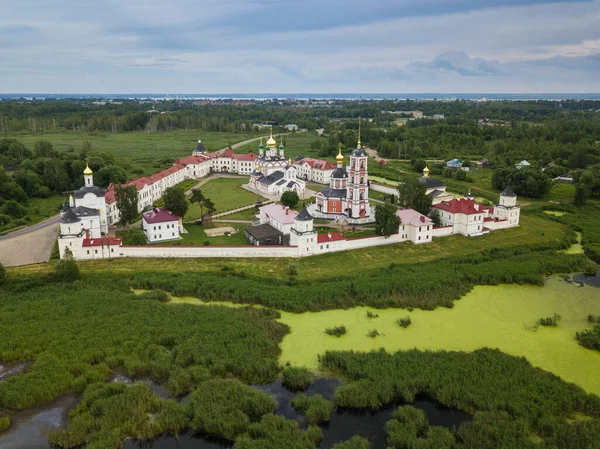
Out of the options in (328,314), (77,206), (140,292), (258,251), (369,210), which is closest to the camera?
(328,314)

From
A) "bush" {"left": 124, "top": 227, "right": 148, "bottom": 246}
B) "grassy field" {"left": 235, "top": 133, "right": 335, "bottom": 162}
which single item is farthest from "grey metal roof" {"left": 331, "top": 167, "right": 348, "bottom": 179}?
"grassy field" {"left": 235, "top": 133, "right": 335, "bottom": 162}

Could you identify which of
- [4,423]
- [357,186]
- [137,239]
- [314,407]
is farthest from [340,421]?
[357,186]

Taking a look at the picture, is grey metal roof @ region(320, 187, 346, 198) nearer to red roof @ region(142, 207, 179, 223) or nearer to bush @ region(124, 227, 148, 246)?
red roof @ region(142, 207, 179, 223)

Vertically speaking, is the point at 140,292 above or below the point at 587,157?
below

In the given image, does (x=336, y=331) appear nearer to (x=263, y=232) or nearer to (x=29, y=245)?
(x=263, y=232)

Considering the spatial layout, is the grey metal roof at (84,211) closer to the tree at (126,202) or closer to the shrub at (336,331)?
the tree at (126,202)

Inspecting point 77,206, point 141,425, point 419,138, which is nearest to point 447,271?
point 141,425

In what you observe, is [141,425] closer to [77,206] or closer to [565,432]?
[565,432]
